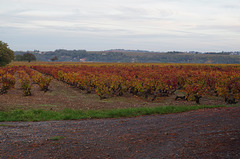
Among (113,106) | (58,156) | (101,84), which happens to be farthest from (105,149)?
(101,84)

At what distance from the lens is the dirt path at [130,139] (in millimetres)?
5633

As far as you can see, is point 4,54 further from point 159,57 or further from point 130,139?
point 159,57

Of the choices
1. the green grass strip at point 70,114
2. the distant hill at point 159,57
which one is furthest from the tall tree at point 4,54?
the distant hill at point 159,57

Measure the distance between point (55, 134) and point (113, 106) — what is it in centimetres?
667

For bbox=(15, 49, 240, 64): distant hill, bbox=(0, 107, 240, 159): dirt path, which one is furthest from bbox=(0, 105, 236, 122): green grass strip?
bbox=(15, 49, 240, 64): distant hill

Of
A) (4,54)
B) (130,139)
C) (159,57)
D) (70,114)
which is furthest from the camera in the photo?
(159,57)

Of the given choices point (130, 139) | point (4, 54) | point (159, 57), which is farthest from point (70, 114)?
point (159, 57)

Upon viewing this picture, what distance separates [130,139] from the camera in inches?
265

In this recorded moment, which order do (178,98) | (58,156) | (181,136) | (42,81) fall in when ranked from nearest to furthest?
(58,156), (181,136), (178,98), (42,81)

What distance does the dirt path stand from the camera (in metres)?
5.63

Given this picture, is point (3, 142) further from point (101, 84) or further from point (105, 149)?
point (101, 84)

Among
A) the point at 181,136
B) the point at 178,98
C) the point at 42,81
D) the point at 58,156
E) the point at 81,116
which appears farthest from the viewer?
the point at 42,81

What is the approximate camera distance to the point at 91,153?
19.0 ft

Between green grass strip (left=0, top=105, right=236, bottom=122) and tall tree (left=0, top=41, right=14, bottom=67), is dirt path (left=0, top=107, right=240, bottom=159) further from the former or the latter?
tall tree (left=0, top=41, right=14, bottom=67)
